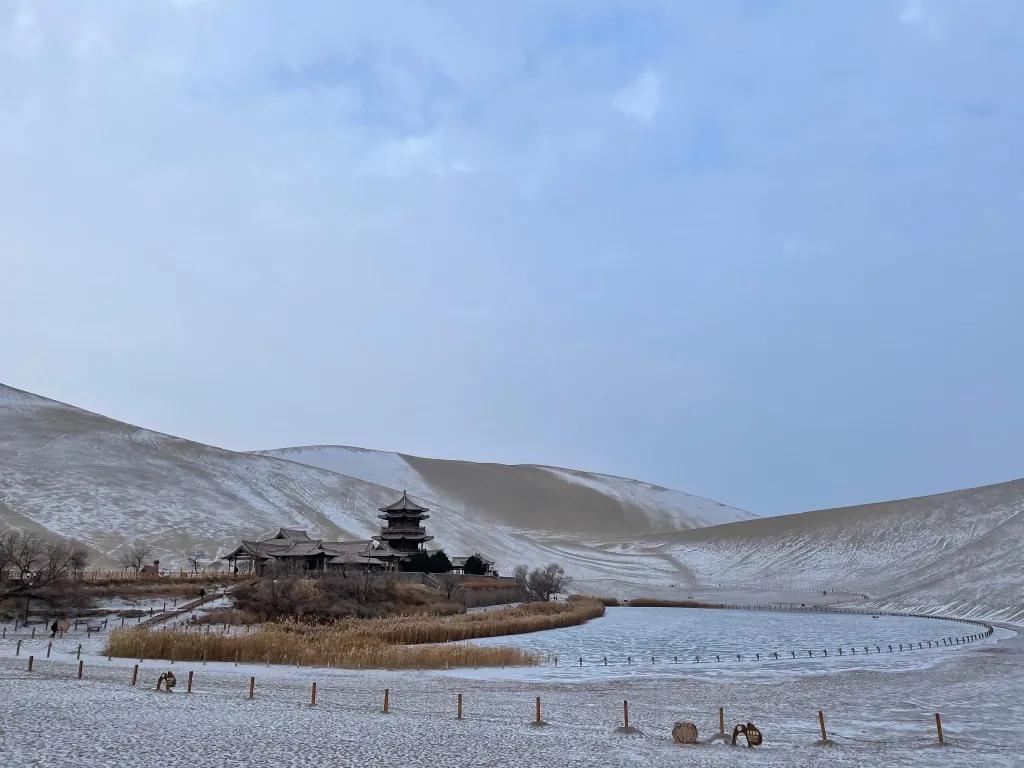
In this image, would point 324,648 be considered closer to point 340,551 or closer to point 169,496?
point 340,551

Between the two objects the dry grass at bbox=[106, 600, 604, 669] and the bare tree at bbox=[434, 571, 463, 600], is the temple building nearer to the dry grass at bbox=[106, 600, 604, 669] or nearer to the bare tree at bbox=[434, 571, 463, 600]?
the bare tree at bbox=[434, 571, 463, 600]

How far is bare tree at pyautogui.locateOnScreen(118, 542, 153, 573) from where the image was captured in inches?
2949

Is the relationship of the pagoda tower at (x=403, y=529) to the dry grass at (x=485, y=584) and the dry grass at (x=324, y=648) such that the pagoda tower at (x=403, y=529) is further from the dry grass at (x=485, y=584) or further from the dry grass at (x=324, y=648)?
the dry grass at (x=324, y=648)

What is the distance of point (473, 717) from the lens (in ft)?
64.4

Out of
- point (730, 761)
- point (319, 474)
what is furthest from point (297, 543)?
point (319, 474)

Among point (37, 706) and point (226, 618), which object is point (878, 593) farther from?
point (37, 706)

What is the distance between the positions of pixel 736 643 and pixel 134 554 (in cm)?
5818

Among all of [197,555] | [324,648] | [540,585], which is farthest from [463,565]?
[324,648]

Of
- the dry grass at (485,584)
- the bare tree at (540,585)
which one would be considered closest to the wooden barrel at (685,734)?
the dry grass at (485,584)

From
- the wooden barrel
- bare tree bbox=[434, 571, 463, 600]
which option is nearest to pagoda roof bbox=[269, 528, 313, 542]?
bare tree bbox=[434, 571, 463, 600]

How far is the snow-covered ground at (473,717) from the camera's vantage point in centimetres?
1490

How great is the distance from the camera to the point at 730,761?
15.4 m

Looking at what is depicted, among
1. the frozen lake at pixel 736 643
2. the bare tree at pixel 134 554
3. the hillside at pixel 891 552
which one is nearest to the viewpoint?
the frozen lake at pixel 736 643

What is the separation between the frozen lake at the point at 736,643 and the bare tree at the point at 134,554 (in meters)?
44.0
